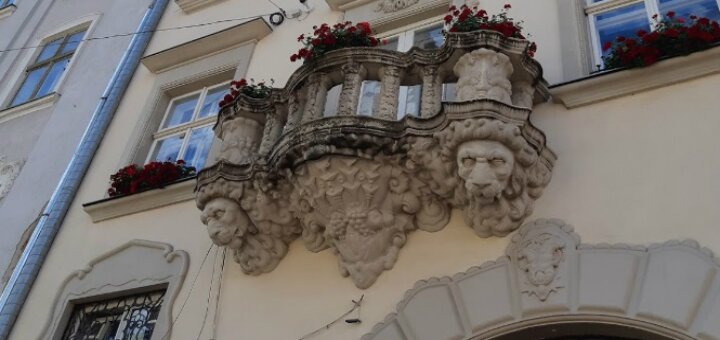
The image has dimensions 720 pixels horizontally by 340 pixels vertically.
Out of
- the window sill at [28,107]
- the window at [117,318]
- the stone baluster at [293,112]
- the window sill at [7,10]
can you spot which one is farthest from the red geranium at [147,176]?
the window sill at [7,10]

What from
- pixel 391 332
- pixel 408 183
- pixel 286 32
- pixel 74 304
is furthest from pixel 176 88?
pixel 391 332

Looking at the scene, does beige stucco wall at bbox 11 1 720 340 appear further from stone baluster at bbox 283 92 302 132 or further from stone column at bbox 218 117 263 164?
stone baluster at bbox 283 92 302 132

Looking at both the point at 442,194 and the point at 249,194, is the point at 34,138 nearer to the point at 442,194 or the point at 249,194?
the point at 249,194

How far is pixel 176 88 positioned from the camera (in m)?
8.74

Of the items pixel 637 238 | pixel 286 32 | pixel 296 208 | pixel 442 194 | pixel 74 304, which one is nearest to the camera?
pixel 637 238

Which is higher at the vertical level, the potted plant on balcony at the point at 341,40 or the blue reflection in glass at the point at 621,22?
the blue reflection in glass at the point at 621,22

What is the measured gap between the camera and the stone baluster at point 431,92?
5.28 meters

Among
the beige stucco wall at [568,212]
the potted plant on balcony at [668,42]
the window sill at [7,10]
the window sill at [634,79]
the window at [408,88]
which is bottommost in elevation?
the beige stucco wall at [568,212]

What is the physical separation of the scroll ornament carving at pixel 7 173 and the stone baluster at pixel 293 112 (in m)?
5.08

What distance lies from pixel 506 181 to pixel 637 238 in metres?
0.91

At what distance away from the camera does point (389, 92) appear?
5.45 meters

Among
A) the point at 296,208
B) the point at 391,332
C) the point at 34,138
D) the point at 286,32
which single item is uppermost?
the point at 286,32

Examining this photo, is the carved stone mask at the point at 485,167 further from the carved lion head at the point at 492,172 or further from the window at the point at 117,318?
the window at the point at 117,318

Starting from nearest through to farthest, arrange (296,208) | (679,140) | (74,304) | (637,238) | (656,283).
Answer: (656,283) < (637,238) < (679,140) < (296,208) < (74,304)
